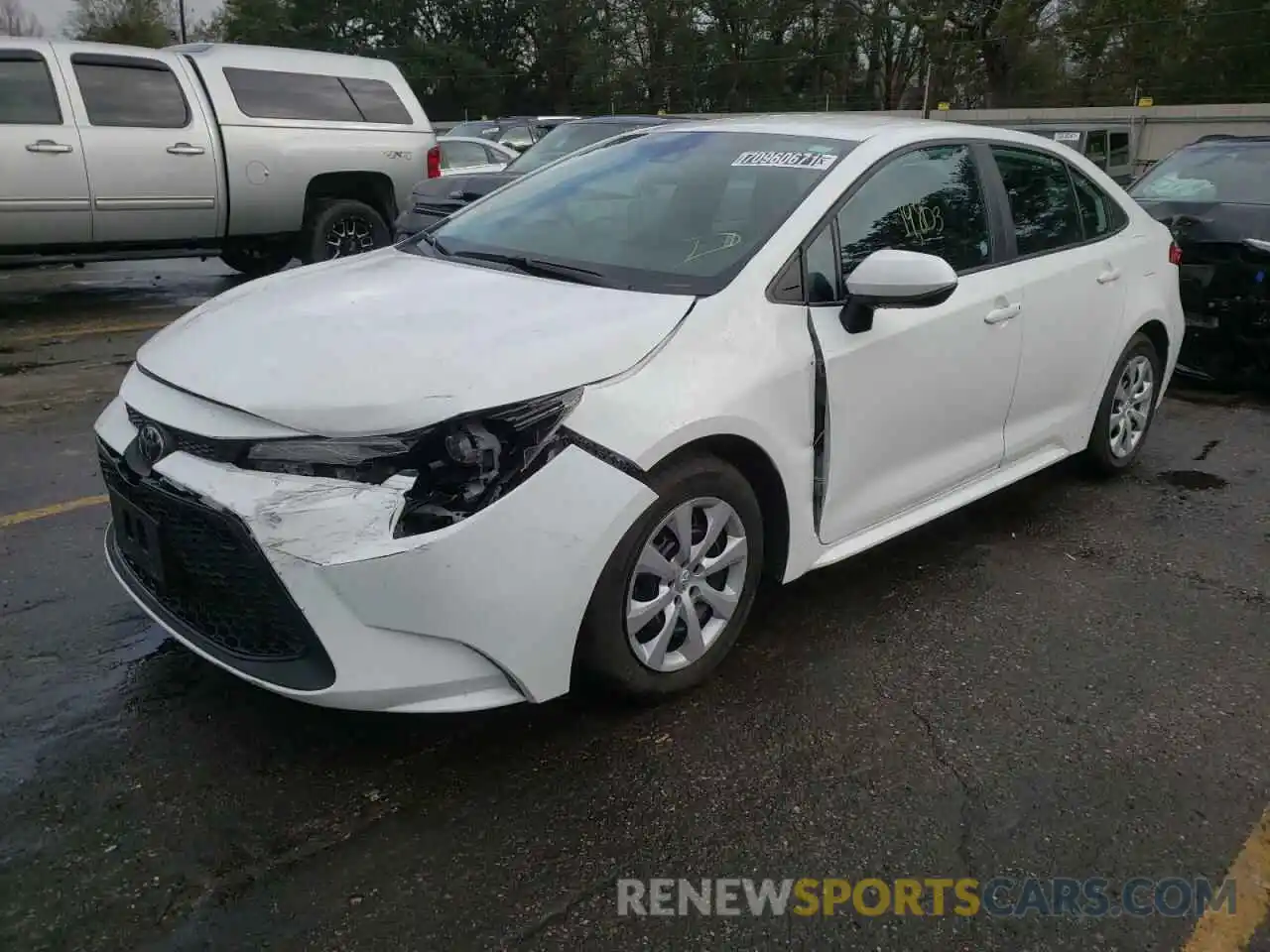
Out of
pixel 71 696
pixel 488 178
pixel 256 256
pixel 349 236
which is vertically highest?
pixel 488 178

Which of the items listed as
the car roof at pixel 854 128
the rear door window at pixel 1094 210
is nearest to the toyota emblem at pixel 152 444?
the car roof at pixel 854 128

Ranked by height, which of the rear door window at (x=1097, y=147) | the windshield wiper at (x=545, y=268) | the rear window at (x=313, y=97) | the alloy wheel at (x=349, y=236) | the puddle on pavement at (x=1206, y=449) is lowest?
the puddle on pavement at (x=1206, y=449)

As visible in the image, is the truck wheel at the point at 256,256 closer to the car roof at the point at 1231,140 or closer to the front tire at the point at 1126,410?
the front tire at the point at 1126,410

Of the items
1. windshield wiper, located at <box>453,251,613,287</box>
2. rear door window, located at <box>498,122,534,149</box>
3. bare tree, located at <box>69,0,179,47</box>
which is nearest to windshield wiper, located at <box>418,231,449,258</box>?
windshield wiper, located at <box>453,251,613,287</box>

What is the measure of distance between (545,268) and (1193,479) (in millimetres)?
3526

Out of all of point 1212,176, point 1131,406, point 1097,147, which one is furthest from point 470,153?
point 1131,406

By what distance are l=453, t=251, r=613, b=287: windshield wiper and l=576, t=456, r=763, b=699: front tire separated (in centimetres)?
70

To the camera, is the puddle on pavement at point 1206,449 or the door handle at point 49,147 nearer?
the puddle on pavement at point 1206,449

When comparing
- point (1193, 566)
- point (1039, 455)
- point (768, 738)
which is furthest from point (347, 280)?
point (1193, 566)

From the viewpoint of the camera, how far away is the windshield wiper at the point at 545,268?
3250 millimetres

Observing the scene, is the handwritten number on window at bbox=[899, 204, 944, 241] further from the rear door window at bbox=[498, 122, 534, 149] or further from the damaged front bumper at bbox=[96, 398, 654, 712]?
the rear door window at bbox=[498, 122, 534, 149]

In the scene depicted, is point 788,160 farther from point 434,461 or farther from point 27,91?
point 27,91

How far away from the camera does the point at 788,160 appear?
363cm

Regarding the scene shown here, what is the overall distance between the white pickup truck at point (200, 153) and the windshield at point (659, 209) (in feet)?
17.4
